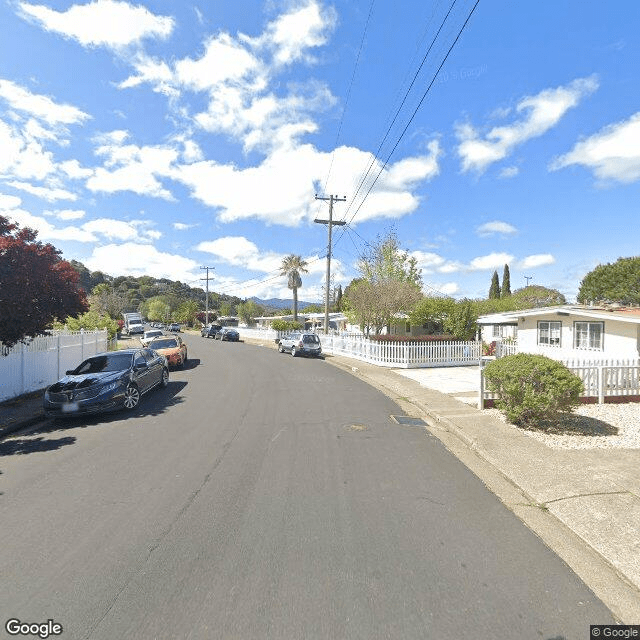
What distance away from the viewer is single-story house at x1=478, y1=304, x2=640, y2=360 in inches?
566

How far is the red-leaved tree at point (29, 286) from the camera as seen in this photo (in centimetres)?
878

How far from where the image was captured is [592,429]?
8023 millimetres

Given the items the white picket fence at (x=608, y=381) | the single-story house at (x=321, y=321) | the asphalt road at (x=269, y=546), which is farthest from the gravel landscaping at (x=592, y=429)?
the single-story house at (x=321, y=321)

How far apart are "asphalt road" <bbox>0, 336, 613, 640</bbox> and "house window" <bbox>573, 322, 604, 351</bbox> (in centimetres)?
1271

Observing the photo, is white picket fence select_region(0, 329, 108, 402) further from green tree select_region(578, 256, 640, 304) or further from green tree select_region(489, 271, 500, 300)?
green tree select_region(489, 271, 500, 300)

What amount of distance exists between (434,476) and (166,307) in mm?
99351

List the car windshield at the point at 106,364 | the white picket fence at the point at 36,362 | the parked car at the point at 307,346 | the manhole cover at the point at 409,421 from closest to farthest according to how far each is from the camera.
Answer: the manhole cover at the point at 409,421
the car windshield at the point at 106,364
the white picket fence at the point at 36,362
the parked car at the point at 307,346

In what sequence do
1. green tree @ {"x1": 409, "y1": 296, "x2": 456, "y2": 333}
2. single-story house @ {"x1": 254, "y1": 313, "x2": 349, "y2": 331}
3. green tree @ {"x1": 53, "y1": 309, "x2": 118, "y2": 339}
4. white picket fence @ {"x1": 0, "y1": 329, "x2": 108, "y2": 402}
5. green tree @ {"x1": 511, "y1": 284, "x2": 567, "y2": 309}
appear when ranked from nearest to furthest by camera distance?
white picket fence @ {"x1": 0, "y1": 329, "x2": 108, "y2": 402} → green tree @ {"x1": 53, "y1": 309, "x2": 118, "y2": 339} → green tree @ {"x1": 409, "y1": 296, "x2": 456, "y2": 333} → green tree @ {"x1": 511, "y1": 284, "x2": 567, "y2": 309} → single-story house @ {"x1": 254, "y1": 313, "x2": 349, "y2": 331}

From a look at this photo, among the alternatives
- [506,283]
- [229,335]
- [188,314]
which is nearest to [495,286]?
[506,283]

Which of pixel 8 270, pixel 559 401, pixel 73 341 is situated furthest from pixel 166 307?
pixel 559 401

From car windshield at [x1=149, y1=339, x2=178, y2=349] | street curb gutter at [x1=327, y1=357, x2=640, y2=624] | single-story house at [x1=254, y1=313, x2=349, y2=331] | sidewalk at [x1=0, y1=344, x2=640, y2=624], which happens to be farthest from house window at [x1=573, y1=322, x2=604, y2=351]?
single-story house at [x1=254, y1=313, x2=349, y2=331]

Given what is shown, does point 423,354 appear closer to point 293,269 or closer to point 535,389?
point 535,389

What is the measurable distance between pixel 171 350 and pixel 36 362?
639 centimetres

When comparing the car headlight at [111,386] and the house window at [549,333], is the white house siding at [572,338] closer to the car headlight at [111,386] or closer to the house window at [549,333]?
the house window at [549,333]
